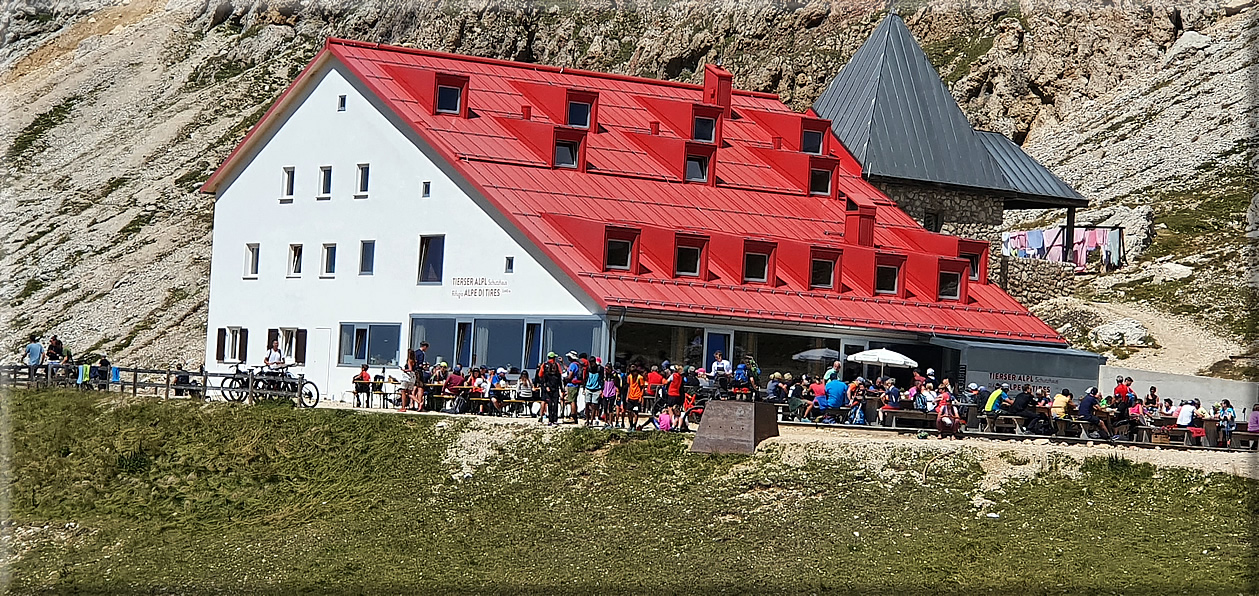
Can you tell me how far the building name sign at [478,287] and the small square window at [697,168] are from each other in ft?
27.8

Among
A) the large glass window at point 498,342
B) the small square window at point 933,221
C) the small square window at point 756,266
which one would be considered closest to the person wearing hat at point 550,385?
the large glass window at point 498,342

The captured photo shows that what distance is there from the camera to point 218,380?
1948 inches

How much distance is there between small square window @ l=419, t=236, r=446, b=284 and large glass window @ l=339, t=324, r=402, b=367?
1.49 m

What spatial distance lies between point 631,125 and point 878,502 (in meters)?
23.0

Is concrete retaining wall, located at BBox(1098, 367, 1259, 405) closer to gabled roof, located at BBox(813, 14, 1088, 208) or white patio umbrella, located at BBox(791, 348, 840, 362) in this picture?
gabled roof, located at BBox(813, 14, 1088, 208)

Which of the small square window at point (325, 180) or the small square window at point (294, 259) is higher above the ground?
the small square window at point (325, 180)

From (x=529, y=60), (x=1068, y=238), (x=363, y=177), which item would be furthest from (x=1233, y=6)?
(x=363, y=177)

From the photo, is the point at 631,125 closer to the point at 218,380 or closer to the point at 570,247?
the point at 570,247

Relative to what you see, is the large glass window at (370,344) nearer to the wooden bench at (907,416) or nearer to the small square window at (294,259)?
the small square window at (294,259)

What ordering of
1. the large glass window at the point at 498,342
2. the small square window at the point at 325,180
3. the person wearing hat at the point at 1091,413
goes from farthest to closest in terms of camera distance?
the small square window at the point at 325,180, the large glass window at the point at 498,342, the person wearing hat at the point at 1091,413

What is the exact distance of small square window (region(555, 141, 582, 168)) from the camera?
4700 centimetres

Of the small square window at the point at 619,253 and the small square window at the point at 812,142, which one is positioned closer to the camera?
the small square window at the point at 619,253

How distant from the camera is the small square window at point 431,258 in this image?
44062 mm

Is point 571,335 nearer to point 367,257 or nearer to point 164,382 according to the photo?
point 367,257
